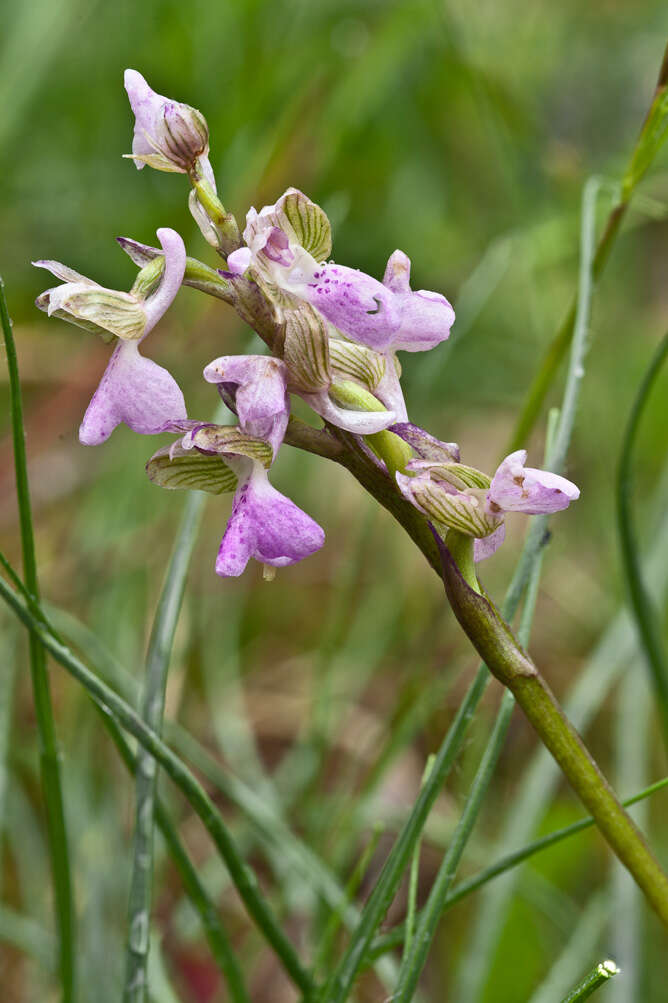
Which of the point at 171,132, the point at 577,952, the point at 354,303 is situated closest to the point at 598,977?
the point at 354,303

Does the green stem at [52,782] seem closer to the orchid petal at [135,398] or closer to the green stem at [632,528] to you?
the orchid petal at [135,398]

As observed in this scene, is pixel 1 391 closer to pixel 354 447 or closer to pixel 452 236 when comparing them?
pixel 452 236

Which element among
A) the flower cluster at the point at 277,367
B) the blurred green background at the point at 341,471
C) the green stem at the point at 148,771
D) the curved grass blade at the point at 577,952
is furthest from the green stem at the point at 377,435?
the curved grass blade at the point at 577,952

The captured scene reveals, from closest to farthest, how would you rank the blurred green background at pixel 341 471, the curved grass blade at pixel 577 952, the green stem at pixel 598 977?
the green stem at pixel 598 977 → the curved grass blade at pixel 577 952 → the blurred green background at pixel 341 471

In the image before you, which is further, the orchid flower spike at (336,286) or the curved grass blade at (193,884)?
the curved grass blade at (193,884)

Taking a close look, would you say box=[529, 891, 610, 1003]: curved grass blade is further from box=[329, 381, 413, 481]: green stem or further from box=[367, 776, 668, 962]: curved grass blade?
box=[329, 381, 413, 481]: green stem

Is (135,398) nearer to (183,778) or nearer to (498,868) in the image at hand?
(183,778)
